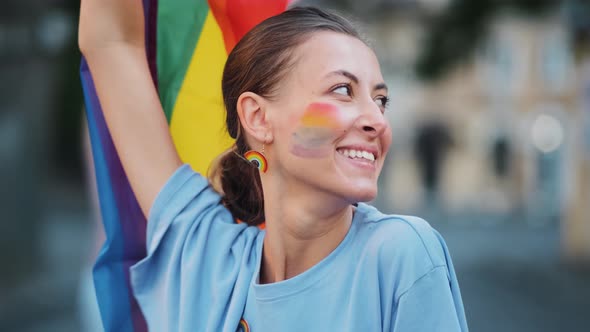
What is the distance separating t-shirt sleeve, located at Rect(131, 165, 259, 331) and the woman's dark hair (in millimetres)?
53

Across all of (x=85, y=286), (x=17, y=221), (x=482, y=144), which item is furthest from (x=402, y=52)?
(x=85, y=286)

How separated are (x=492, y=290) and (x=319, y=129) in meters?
8.38

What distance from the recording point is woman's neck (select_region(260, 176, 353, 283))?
→ 1998 mm

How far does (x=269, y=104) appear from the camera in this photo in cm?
205

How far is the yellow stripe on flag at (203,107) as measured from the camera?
244cm

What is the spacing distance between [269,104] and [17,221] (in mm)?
9462

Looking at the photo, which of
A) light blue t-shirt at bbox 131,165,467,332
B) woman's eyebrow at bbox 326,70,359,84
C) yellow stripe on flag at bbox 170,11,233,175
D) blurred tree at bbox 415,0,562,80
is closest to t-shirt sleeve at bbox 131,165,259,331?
light blue t-shirt at bbox 131,165,467,332

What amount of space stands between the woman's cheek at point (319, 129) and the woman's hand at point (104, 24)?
600 millimetres

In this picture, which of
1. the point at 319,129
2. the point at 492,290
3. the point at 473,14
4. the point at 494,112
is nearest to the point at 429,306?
the point at 319,129

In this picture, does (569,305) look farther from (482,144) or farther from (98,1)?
(482,144)

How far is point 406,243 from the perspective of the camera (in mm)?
1875

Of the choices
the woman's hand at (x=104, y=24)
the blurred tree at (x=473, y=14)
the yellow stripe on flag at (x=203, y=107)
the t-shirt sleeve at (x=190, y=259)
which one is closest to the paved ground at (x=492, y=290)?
the blurred tree at (x=473, y=14)

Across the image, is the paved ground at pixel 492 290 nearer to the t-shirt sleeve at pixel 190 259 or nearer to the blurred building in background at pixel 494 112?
the blurred building in background at pixel 494 112

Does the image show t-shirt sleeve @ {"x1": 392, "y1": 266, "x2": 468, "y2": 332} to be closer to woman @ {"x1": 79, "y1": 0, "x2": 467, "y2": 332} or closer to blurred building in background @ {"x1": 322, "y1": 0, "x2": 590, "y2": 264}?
woman @ {"x1": 79, "y1": 0, "x2": 467, "y2": 332}
